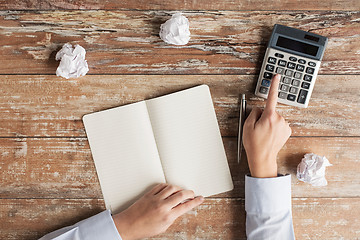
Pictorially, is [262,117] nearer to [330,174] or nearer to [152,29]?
[330,174]

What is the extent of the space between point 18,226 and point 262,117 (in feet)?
2.18

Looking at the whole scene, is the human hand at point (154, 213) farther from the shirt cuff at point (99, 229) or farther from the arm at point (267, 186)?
the arm at point (267, 186)

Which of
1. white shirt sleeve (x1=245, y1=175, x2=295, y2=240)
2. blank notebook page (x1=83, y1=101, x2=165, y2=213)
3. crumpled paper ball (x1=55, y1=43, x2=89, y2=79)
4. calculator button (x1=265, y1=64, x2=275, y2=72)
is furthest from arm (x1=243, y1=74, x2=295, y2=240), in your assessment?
crumpled paper ball (x1=55, y1=43, x2=89, y2=79)

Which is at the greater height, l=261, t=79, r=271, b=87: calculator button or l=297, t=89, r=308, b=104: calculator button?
l=261, t=79, r=271, b=87: calculator button

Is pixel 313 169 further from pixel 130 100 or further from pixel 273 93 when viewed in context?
pixel 130 100

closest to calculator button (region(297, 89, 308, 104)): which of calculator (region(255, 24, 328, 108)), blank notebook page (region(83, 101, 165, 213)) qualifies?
calculator (region(255, 24, 328, 108))

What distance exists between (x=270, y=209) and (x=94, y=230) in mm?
415

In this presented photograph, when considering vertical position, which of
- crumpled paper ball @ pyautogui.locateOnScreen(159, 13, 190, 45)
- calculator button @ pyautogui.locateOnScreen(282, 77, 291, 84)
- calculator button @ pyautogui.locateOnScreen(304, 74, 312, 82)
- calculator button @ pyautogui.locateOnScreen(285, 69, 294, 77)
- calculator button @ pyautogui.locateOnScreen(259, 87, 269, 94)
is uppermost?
crumpled paper ball @ pyautogui.locateOnScreen(159, 13, 190, 45)

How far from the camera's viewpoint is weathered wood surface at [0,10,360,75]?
0.76 metres

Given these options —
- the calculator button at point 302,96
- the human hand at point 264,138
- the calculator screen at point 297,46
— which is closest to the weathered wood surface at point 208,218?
the human hand at point 264,138

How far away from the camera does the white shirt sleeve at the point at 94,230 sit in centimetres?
73

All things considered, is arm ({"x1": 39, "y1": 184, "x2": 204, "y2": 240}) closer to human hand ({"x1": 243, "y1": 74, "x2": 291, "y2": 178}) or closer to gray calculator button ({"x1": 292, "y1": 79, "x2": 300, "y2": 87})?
human hand ({"x1": 243, "y1": 74, "x2": 291, "y2": 178})

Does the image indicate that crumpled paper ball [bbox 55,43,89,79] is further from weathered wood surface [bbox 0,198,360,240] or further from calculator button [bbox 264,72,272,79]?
calculator button [bbox 264,72,272,79]

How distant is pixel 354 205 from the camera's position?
2.56ft
